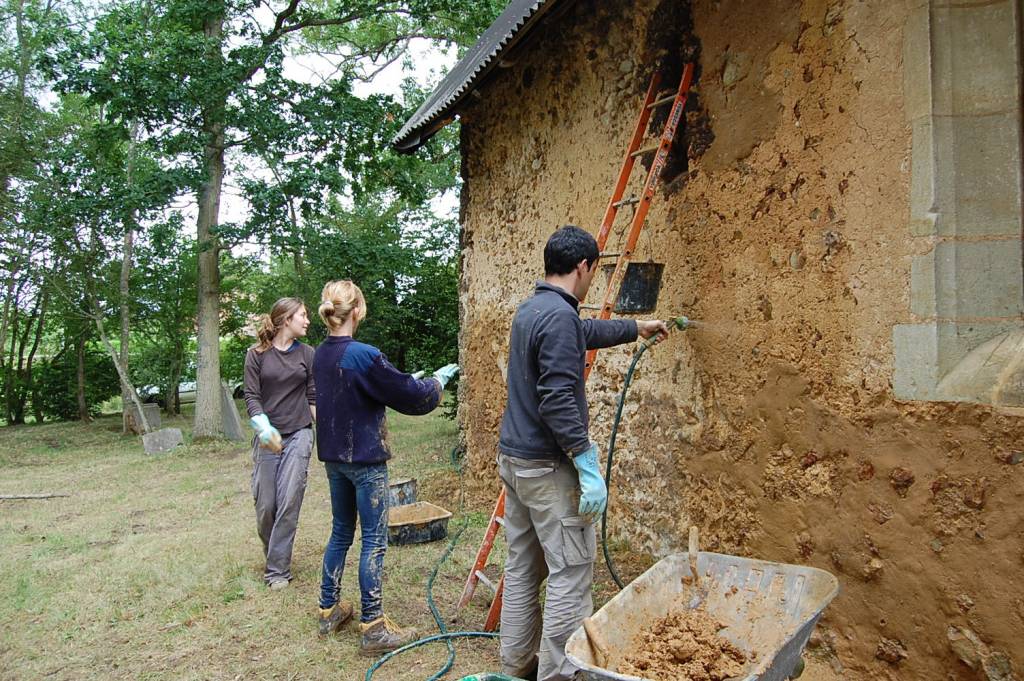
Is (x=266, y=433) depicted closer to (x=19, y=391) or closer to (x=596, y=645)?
(x=596, y=645)

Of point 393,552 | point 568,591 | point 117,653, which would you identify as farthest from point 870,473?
point 117,653

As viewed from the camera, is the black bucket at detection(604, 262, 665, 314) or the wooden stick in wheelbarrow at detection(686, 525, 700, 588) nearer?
the wooden stick in wheelbarrow at detection(686, 525, 700, 588)

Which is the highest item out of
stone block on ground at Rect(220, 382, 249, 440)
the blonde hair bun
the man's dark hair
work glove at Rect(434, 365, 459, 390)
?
the man's dark hair

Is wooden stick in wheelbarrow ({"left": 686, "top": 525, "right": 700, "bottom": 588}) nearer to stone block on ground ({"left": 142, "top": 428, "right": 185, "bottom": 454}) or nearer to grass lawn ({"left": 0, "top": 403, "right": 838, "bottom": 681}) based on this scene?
grass lawn ({"left": 0, "top": 403, "right": 838, "bottom": 681})

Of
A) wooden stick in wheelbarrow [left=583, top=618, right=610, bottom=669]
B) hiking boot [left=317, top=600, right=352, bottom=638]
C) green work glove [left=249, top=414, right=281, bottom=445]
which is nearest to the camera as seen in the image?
wooden stick in wheelbarrow [left=583, top=618, right=610, bottom=669]

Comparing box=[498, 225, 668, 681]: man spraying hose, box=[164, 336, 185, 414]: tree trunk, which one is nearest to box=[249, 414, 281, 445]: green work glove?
box=[498, 225, 668, 681]: man spraying hose

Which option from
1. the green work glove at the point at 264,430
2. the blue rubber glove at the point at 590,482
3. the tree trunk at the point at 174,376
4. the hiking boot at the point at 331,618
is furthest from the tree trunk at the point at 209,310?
the blue rubber glove at the point at 590,482

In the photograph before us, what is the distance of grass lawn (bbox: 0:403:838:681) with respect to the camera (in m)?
3.84

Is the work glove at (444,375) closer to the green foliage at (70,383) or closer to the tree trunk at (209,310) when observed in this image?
the tree trunk at (209,310)

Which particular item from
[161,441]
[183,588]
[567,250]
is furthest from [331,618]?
[161,441]

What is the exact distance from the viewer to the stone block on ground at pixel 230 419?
12.8 metres

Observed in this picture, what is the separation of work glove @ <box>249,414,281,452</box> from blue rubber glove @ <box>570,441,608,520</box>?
2.30m

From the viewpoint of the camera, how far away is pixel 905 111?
9.51 feet

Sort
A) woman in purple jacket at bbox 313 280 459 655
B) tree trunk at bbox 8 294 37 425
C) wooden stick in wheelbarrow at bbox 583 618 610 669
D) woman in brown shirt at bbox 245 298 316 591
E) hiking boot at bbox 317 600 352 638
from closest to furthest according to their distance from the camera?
wooden stick in wheelbarrow at bbox 583 618 610 669 < woman in purple jacket at bbox 313 280 459 655 < hiking boot at bbox 317 600 352 638 < woman in brown shirt at bbox 245 298 316 591 < tree trunk at bbox 8 294 37 425
